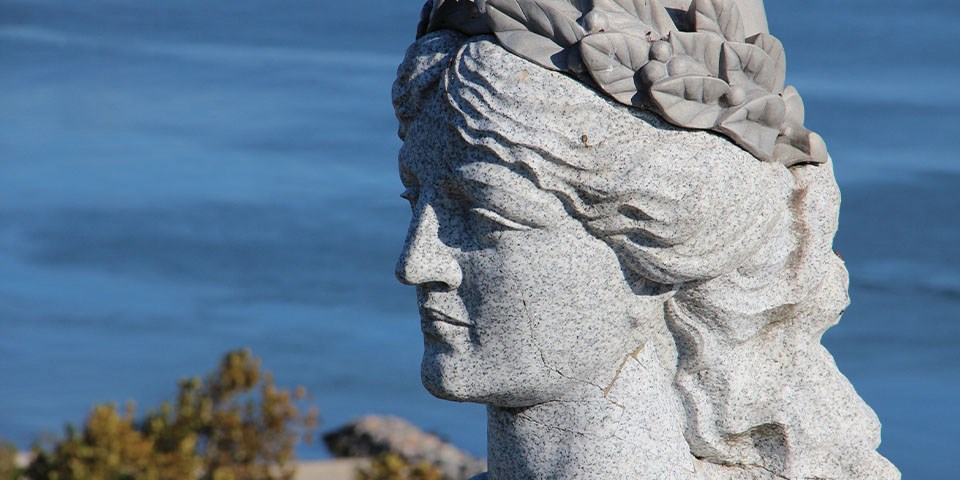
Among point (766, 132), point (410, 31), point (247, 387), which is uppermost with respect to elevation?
point (410, 31)

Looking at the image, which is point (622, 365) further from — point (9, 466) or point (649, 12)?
point (9, 466)

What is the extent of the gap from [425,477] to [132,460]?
1.47 m

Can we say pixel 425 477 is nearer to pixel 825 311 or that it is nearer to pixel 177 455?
pixel 177 455

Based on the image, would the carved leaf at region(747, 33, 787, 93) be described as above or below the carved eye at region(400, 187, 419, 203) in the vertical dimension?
above

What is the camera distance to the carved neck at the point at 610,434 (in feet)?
10.4

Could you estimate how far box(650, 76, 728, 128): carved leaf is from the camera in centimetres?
291

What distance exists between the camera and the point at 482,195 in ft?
9.78

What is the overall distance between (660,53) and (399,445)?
18.8 ft

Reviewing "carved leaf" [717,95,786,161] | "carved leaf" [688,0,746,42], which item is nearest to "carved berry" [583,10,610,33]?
"carved leaf" [688,0,746,42]

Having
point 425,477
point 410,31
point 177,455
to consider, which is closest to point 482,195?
point 425,477

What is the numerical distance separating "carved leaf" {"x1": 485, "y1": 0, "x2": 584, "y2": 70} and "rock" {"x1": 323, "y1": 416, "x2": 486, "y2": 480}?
5.28 metres

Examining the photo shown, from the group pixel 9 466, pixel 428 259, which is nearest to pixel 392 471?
pixel 9 466

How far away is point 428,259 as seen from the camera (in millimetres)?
3090

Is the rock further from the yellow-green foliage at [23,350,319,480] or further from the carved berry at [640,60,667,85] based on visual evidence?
the carved berry at [640,60,667,85]
